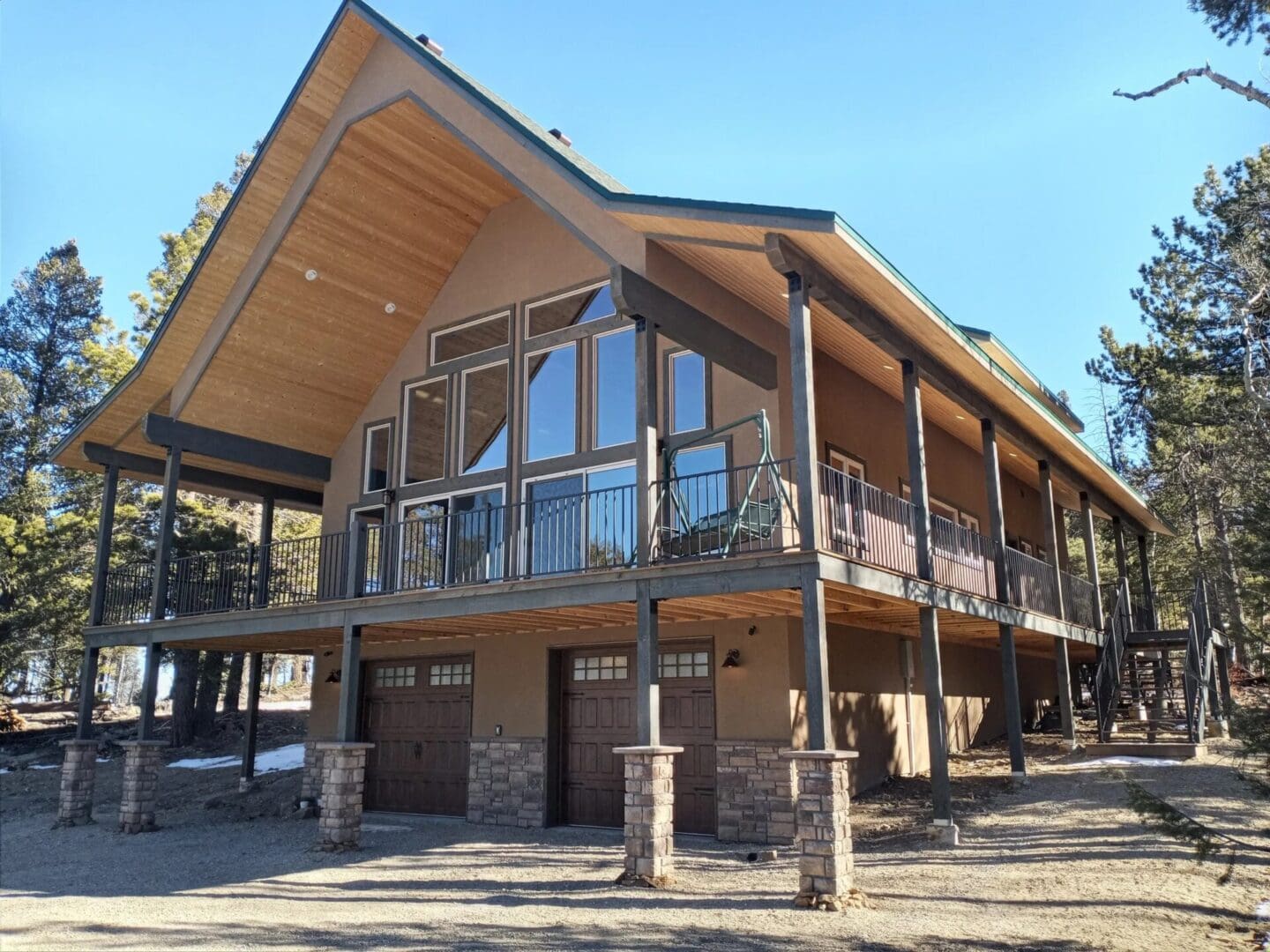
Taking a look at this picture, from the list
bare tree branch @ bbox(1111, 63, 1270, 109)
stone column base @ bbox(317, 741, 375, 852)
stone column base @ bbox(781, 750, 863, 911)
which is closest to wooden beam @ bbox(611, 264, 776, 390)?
stone column base @ bbox(781, 750, 863, 911)

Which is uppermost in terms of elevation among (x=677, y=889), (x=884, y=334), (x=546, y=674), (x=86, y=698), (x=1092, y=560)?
(x=884, y=334)

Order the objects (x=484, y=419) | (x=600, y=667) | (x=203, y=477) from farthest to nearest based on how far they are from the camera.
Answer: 1. (x=203, y=477)
2. (x=484, y=419)
3. (x=600, y=667)

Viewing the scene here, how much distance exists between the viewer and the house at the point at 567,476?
10383 millimetres

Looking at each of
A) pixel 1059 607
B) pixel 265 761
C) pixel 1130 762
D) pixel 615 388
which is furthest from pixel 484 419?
pixel 265 761

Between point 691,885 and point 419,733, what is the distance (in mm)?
7560

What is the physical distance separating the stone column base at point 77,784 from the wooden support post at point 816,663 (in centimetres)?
1213

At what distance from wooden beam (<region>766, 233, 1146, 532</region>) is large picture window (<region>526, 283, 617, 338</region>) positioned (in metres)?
3.86

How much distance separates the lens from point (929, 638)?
11.2 m

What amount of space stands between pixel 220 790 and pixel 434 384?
895 cm

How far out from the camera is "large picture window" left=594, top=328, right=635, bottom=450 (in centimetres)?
1341

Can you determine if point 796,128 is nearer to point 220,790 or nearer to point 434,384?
point 434,384

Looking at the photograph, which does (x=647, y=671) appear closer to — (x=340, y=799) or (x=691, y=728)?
(x=691, y=728)

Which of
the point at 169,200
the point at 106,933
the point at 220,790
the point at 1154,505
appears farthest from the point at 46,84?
the point at 1154,505

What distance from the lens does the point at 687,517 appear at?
11.3 meters
